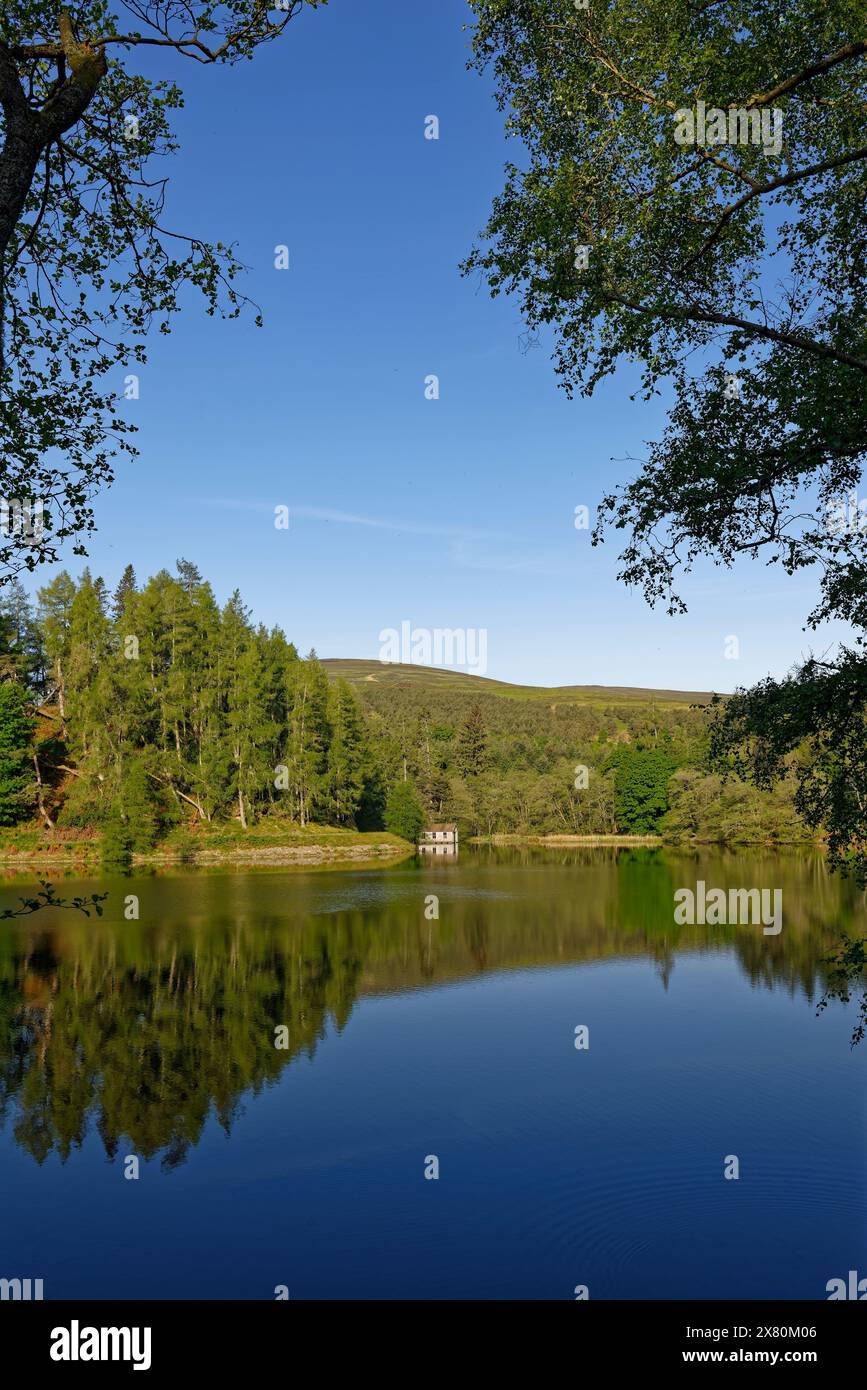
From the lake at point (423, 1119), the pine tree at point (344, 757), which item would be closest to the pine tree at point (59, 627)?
the pine tree at point (344, 757)

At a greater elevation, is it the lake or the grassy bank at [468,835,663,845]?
the lake

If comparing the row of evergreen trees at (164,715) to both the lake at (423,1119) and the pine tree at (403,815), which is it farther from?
the lake at (423,1119)

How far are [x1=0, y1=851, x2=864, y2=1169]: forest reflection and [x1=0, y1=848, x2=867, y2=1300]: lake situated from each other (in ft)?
0.39

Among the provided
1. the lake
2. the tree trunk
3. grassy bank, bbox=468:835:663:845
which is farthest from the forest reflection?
grassy bank, bbox=468:835:663:845

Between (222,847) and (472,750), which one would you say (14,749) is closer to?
(222,847)

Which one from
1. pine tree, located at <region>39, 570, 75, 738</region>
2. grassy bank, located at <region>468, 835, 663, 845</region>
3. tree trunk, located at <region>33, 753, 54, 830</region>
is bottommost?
grassy bank, located at <region>468, 835, 663, 845</region>

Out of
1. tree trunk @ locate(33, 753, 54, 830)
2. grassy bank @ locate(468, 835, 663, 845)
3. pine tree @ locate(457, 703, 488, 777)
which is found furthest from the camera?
pine tree @ locate(457, 703, 488, 777)

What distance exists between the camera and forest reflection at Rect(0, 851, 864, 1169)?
16469mm

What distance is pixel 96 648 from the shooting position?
62.7 meters

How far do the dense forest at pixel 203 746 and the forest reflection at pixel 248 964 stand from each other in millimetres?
10397

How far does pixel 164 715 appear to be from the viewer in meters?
63.6

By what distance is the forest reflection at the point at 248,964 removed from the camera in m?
16.5

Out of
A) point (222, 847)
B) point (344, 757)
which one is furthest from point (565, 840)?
point (222, 847)

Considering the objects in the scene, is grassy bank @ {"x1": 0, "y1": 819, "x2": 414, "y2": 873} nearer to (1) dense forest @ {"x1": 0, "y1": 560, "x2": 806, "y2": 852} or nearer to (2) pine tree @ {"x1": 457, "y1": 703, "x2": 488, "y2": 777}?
(1) dense forest @ {"x1": 0, "y1": 560, "x2": 806, "y2": 852}
